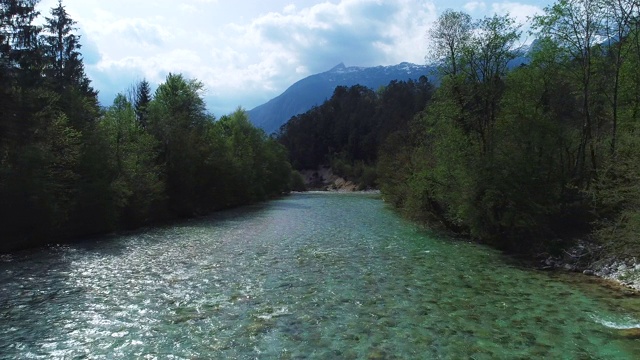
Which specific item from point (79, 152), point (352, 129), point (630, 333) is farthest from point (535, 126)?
point (352, 129)

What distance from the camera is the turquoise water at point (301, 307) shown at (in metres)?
10.5

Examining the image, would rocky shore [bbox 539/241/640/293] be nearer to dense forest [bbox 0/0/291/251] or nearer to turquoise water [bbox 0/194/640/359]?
turquoise water [bbox 0/194/640/359]

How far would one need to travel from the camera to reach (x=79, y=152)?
28.6 metres

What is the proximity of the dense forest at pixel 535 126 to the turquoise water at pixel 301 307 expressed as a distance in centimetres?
354

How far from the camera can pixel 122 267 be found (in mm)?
20000

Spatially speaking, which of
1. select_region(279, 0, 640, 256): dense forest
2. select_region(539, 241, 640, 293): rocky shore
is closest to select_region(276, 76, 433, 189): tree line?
select_region(279, 0, 640, 256): dense forest

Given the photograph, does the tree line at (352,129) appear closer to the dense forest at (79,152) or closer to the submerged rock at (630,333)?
the dense forest at (79,152)

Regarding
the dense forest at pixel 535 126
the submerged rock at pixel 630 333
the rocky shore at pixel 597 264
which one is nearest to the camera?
the submerged rock at pixel 630 333

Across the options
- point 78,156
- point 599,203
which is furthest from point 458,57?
point 78,156

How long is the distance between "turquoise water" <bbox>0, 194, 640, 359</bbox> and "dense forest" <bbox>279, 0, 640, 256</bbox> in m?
3.54

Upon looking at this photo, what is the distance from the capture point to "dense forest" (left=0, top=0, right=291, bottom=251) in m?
23.9

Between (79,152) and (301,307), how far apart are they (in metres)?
22.1

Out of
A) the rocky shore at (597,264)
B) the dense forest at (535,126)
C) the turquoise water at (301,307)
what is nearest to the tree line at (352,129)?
the dense forest at (535,126)

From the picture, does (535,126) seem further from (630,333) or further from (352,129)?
(352,129)
